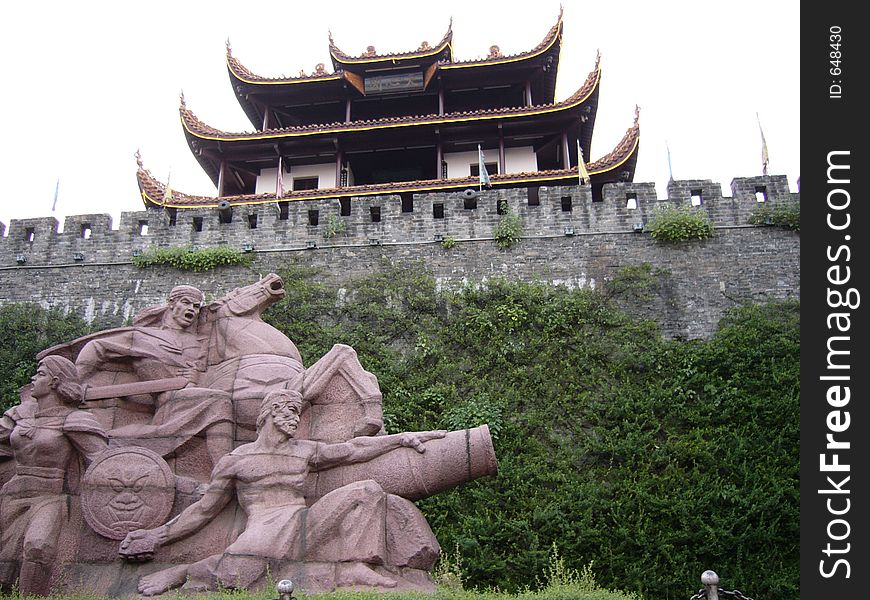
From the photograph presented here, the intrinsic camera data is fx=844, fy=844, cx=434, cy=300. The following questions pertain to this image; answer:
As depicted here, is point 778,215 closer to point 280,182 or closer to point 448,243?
point 448,243

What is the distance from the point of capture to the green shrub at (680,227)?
1498 centimetres

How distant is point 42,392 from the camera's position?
6484 millimetres

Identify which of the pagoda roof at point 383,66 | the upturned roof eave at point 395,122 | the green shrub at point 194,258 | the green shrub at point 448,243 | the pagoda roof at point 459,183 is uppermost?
the pagoda roof at point 383,66

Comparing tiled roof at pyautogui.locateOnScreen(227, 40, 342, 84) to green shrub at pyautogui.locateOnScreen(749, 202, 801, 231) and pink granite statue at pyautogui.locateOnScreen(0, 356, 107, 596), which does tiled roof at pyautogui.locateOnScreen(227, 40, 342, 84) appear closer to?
green shrub at pyautogui.locateOnScreen(749, 202, 801, 231)

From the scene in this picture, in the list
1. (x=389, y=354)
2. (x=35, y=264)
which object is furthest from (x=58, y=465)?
(x=35, y=264)

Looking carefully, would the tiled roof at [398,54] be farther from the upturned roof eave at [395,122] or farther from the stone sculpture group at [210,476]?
the stone sculpture group at [210,476]

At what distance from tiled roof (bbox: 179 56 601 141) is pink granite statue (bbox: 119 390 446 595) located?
51.3 ft

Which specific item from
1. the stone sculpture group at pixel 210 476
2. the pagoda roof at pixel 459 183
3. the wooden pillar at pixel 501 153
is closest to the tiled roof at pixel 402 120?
the wooden pillar at pixel 501 153

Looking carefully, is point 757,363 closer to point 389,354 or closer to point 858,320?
point 389,354

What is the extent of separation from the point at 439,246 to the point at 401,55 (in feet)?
30.0

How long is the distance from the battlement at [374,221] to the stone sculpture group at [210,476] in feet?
29.0

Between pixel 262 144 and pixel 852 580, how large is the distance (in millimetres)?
18671

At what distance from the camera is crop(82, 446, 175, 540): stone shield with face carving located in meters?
5.91

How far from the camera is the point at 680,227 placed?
1500 centimetres
